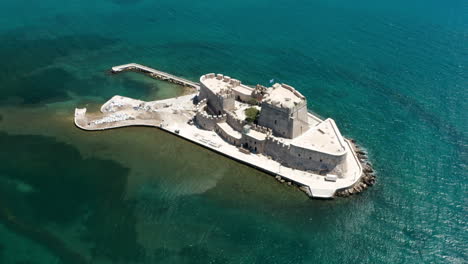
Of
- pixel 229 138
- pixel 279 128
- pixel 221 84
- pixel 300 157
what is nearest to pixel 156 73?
pixel 221 84

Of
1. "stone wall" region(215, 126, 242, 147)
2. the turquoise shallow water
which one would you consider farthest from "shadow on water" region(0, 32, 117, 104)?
"stone wall" region(215, 126, 242, 147)

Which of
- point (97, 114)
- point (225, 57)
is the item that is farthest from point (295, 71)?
point (97, 114)

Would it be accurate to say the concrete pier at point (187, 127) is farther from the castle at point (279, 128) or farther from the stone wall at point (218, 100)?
the stone wall at point (218, 100)

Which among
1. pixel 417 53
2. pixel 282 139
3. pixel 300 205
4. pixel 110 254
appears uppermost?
pixel 417 53

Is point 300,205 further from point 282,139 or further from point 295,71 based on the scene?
point 295,71

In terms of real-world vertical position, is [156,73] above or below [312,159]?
below

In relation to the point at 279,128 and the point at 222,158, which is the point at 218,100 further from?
the point at 279,128
